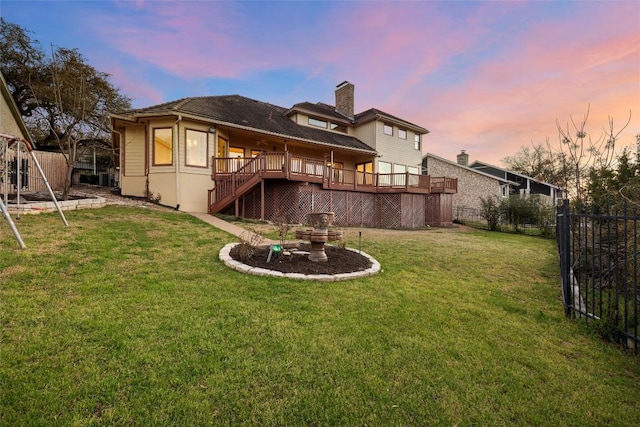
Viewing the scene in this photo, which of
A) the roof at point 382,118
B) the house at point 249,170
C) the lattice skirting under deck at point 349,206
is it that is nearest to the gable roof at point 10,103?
the house at point 249,170

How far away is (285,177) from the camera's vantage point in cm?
1167

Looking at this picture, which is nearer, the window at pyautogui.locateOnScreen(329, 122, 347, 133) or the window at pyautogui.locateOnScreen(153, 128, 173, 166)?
the window at pyautogui.locateOnScreen(153, 128, 173, 166)

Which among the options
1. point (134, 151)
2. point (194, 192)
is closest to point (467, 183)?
point (194, 192)

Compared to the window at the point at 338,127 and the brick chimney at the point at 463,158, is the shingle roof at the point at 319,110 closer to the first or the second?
the window at the point at 338,127

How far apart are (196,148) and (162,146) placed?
152 centimetres

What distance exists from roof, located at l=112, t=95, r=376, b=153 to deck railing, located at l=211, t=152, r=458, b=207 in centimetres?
219

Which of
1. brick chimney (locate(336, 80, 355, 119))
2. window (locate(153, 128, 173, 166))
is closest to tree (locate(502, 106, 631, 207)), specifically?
window (locate(153, 128, 173, 166))

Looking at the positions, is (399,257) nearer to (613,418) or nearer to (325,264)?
(325,264)

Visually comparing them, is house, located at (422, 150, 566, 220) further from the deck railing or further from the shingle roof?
the shingle roof

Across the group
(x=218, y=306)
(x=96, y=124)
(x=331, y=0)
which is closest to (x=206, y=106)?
(x=331, y=0)

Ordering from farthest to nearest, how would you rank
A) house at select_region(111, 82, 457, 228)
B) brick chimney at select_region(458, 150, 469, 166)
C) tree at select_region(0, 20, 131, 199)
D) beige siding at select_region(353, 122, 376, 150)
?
brick chimney at select_region(458, 150, 469, 166) < beige siding at select_region(353, 122, 376, 150) < tree at select_region(0, 20, 131, 199) < house at select_region(111, 82, 457, 228)

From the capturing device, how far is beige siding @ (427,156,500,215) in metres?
26.1

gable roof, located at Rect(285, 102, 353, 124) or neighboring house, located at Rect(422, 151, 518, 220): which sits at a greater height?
gable roof, located at Rect(285, 102, 353, 124)

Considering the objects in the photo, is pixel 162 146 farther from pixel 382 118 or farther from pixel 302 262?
pixel 382 118
